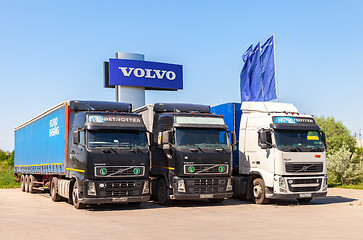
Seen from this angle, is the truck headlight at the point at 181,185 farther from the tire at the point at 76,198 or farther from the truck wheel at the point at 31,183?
the truck wheel at the point at 31,183

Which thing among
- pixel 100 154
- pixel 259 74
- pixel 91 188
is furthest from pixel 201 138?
pixel 259 74

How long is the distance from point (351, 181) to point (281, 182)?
11.9 m

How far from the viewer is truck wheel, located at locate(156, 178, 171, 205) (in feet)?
52.3

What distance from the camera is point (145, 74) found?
33.6m

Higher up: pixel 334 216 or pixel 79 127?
pixel 79 127

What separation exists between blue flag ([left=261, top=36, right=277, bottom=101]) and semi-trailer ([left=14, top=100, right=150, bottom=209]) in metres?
10.2

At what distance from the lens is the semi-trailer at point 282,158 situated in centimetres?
1531

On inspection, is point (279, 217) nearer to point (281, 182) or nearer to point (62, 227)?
point (281, 182)

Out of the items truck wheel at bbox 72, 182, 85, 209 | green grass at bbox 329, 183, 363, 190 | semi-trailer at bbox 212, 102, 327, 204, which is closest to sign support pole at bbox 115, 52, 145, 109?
green grass at bbox 329, 183, 363, 190

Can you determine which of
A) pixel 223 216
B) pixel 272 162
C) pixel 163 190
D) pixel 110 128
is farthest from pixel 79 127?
pixel 272 162

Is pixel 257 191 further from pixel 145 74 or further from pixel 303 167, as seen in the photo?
pixel 145 74

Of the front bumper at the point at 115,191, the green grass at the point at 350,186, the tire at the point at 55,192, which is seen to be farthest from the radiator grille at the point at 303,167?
the tire at the point at 55,192

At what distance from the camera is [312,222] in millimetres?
11398

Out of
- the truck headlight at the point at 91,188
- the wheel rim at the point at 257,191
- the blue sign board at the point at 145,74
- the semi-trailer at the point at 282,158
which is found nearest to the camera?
the truck headlight at the point at 91,188
